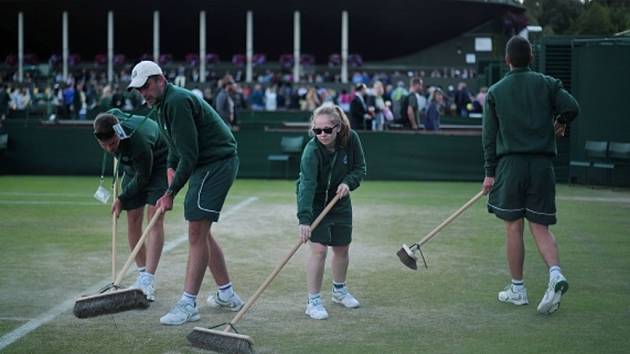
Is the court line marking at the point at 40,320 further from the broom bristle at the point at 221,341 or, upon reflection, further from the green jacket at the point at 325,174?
the green jacket at the point at 325,174

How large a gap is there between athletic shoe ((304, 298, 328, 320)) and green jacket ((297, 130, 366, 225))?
65 cm

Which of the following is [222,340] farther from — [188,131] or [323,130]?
[323,130]

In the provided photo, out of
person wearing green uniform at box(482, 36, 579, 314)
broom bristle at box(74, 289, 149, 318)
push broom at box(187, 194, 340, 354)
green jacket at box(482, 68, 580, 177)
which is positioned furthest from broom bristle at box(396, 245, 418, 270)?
broom bristle at box(74, 289, 149, 318)

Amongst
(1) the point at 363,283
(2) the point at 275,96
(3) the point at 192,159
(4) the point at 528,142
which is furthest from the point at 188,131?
Answer: (2) the point at 275,96

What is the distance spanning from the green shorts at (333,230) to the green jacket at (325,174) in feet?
0.19

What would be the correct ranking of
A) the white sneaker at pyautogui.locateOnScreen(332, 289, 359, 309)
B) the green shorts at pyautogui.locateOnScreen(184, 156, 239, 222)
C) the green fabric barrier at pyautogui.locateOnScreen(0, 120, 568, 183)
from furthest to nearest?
the green fabric barrier at pyautogui.locateOnScreen(0, 120, 568, 183)
the white sneaker at pyautogui.locateOnScreen(332, 289, 359, 309)
the green shorts at pyautogui.locateOnScreen(184, 156, 239, 222)

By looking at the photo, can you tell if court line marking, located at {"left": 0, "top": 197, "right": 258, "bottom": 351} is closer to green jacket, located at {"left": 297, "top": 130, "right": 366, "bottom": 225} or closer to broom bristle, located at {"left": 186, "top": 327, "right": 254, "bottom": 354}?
broom bristle, located at {"left": 186, "top": 327, "right": 254, "bottom": 354}

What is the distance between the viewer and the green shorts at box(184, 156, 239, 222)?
304 inches

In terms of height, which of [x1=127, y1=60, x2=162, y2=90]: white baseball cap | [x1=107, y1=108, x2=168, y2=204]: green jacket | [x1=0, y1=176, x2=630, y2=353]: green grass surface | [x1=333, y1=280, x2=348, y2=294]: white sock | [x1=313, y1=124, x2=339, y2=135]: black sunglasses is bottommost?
[x1=0, y1=176, x2=630, y2=353]: green grass surface

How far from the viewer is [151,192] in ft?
28.9

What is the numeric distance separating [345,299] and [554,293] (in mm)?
1659

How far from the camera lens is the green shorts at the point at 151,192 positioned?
28.9 ft

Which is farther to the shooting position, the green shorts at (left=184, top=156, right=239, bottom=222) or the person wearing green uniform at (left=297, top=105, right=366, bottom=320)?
the person wearing green uniform at (left=297, top=105, right=366, bottom=320)

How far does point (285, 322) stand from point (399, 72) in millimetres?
47931
